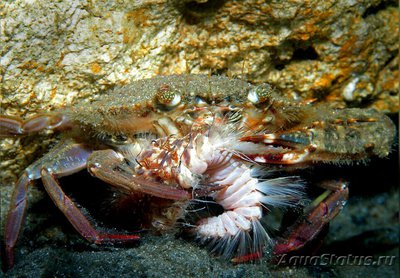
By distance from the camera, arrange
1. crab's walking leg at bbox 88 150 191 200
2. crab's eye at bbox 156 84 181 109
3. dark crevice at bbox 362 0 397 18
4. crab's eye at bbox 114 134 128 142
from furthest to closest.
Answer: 1. dark crevice at bbox 362 0 397 18
2. crab's eye at bbox 114 134 128 142
3. crab's eye at bbox 156 84 181 109
4. crab's walking leg at bbox 88 150 191 200

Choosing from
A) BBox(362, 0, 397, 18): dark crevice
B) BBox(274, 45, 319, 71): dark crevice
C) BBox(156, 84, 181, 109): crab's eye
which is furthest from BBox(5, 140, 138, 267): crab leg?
BBox(362, 0, 397, 18): dark crevice

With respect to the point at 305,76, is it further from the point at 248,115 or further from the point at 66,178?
the point at 66,178

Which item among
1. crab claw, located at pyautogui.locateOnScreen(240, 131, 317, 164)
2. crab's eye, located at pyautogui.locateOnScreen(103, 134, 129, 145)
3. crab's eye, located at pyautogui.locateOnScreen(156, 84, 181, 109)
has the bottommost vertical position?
crab claw, located at pyautogui.locateOnScreen(240, 131, 317, 164)

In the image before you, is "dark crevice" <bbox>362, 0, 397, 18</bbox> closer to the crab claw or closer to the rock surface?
the rock surface

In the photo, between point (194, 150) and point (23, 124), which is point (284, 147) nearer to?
point (194, 150)

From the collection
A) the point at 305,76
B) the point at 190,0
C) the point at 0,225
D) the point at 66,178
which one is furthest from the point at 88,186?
the point at 305,76
